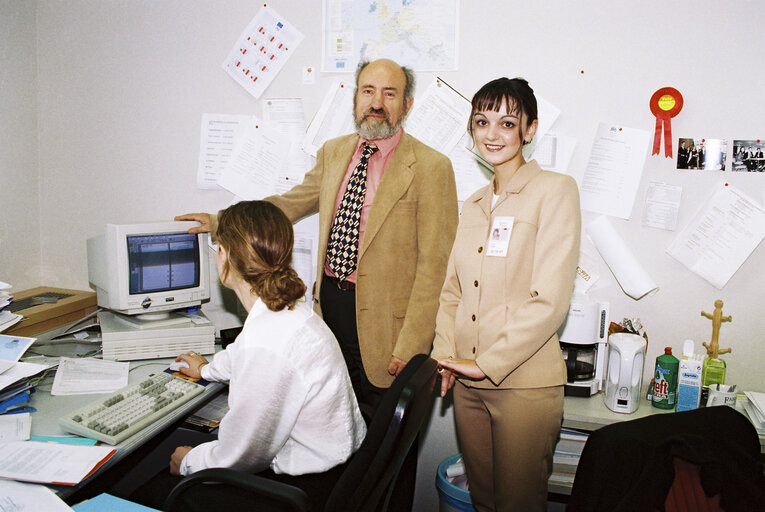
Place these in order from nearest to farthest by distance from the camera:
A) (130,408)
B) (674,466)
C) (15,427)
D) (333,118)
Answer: (674,466) → (15,427) → (130,408) → (333,118)

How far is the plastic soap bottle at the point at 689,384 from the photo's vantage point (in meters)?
1.85

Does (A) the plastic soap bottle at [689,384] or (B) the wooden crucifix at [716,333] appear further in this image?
(B) the wooden crucifix at [716,333]

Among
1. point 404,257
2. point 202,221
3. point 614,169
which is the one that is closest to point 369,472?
point 404,257

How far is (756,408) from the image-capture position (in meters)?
1.83

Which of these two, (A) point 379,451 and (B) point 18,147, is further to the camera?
(B) point 18,147

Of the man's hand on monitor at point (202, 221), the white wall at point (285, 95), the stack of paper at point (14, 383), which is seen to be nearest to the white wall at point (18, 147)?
the white wall at point (285, 95)

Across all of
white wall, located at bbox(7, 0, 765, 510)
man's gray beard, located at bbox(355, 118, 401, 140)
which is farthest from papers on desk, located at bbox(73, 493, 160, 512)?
white wall, located at bbox(7, 0, 765, 510)

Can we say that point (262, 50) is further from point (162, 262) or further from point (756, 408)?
point (756, 408)

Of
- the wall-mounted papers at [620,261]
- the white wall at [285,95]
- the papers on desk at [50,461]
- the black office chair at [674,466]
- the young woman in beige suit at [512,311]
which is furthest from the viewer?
the wall-mounted papers at [620,261]

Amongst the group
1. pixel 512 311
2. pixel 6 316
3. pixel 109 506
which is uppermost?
pixel 512 311

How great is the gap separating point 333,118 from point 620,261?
4.49ft

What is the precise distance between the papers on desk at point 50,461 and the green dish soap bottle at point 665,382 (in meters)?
1.80

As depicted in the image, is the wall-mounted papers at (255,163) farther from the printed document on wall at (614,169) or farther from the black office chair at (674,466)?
the black office chair at (674,466)

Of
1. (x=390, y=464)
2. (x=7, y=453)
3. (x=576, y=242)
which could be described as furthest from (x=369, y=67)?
(x=7, y=453)
